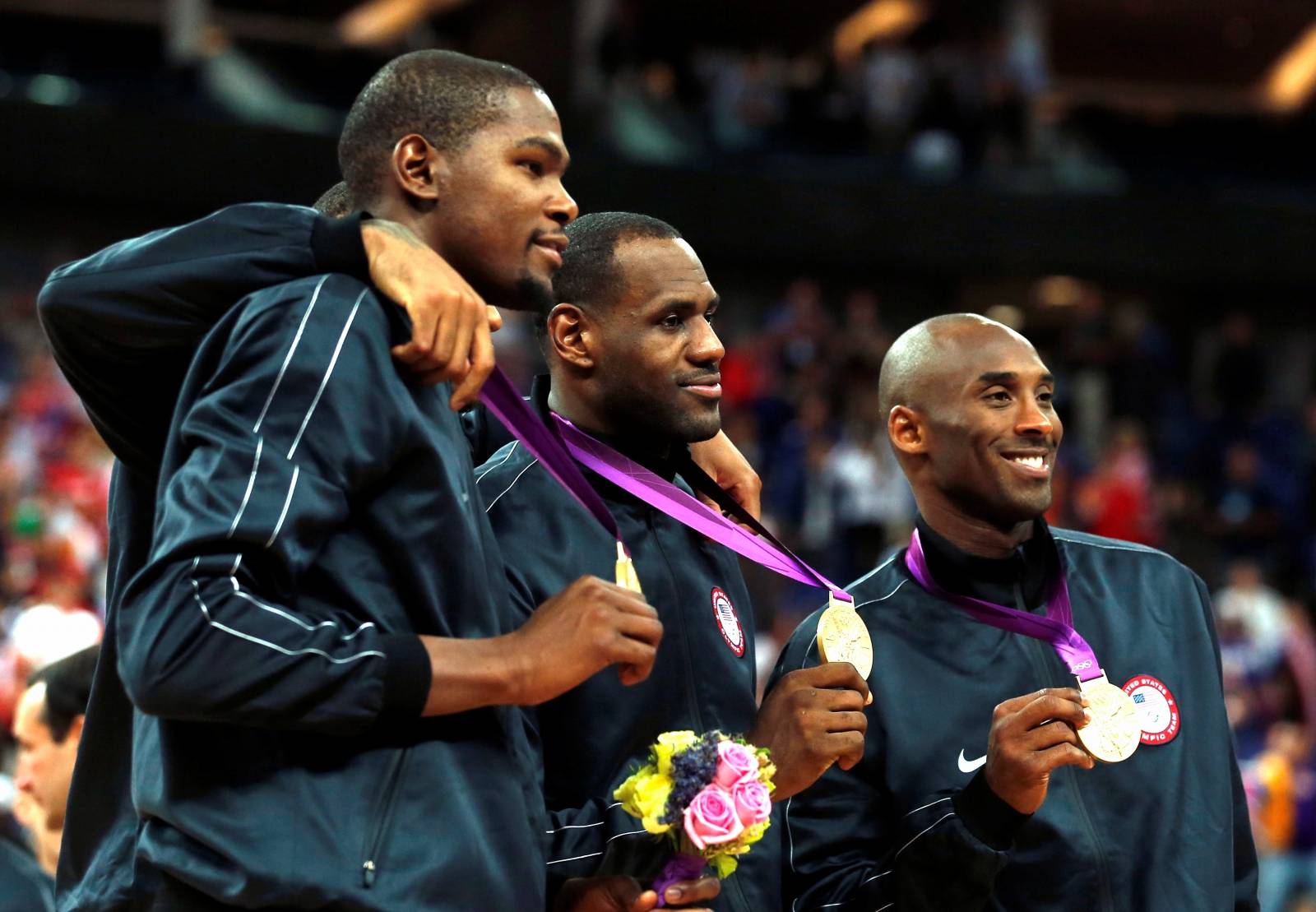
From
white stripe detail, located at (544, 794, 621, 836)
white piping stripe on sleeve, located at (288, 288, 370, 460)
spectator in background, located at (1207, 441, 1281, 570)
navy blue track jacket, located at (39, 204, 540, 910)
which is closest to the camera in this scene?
white piping stripe on sleeve, located at (288, 288, 370, 460)

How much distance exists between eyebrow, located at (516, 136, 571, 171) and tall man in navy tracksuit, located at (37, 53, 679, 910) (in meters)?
0.40

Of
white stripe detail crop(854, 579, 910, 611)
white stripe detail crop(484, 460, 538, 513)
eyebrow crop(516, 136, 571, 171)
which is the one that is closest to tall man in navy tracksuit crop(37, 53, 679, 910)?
eyebrow crop(516, 136, 571, 171)

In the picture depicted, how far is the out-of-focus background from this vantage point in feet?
40.3

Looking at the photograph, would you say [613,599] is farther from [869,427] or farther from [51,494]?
[869,427]

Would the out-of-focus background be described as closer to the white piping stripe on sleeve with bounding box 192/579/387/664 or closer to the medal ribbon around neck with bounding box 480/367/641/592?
the medal ribbon around neck with bounding box 480/367/641/592

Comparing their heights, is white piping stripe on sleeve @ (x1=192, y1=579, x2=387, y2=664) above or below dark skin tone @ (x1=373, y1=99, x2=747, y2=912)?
below

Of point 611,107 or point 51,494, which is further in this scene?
point 611,107

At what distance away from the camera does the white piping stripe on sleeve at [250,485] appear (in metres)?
2.15

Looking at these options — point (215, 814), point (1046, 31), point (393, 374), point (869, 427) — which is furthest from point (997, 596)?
point (1046, 31)

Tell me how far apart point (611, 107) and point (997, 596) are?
13626 mm

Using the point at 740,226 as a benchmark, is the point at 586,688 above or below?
below

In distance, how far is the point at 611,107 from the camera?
1652 centimetres

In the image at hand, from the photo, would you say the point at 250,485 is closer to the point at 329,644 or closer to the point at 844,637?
the point at 329,644

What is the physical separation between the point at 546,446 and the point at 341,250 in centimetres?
51
